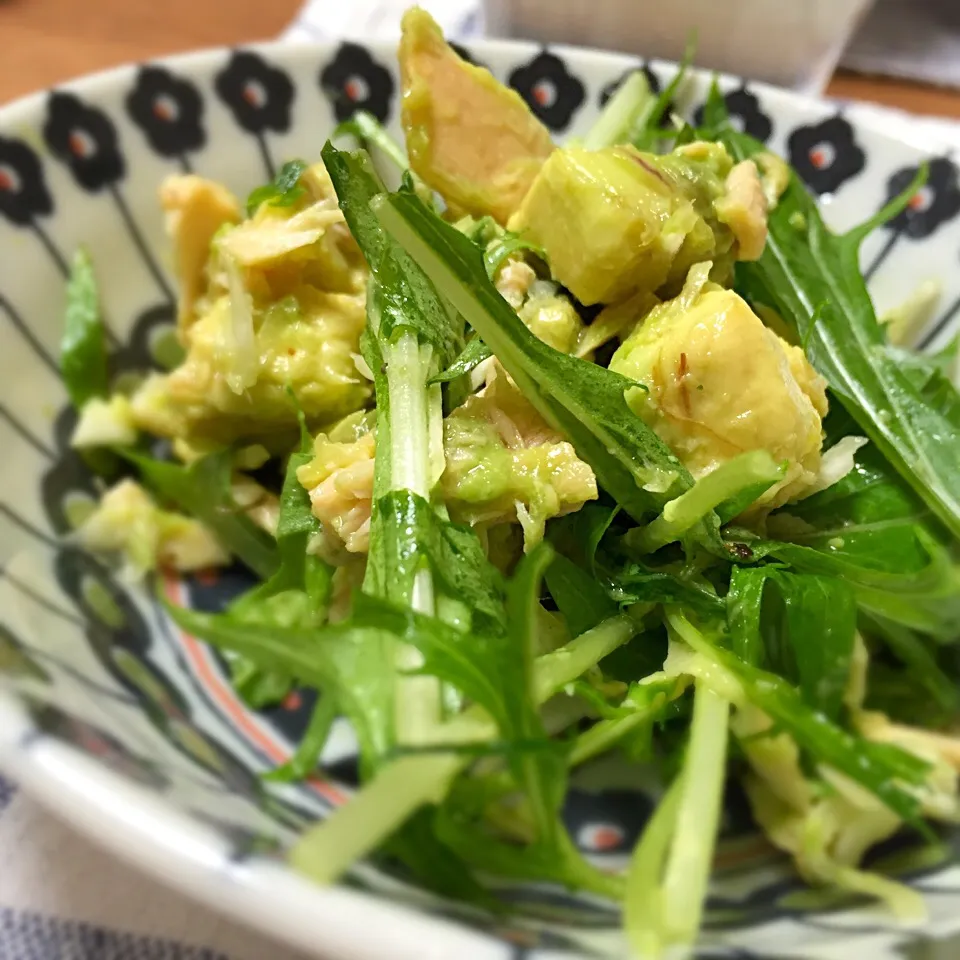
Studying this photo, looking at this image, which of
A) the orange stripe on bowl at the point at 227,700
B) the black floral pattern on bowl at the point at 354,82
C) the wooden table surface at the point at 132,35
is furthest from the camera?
the wooden table surface at the point at 132,35

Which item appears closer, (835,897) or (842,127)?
(835,897)

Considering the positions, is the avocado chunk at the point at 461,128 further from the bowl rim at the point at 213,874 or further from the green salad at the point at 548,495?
the bowl rim at the point at 213,874

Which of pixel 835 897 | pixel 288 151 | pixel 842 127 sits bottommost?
pixel 835 897

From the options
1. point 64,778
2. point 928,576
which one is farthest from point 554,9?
point 64,778

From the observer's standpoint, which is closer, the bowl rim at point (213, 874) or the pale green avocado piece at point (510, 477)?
the bowl rim at point (213, 874)

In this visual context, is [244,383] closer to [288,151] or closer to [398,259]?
[398,259]

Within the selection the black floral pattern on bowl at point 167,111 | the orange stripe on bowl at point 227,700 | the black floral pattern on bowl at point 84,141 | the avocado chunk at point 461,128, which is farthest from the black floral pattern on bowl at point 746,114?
the orange stripe on bowl at point 227,700
